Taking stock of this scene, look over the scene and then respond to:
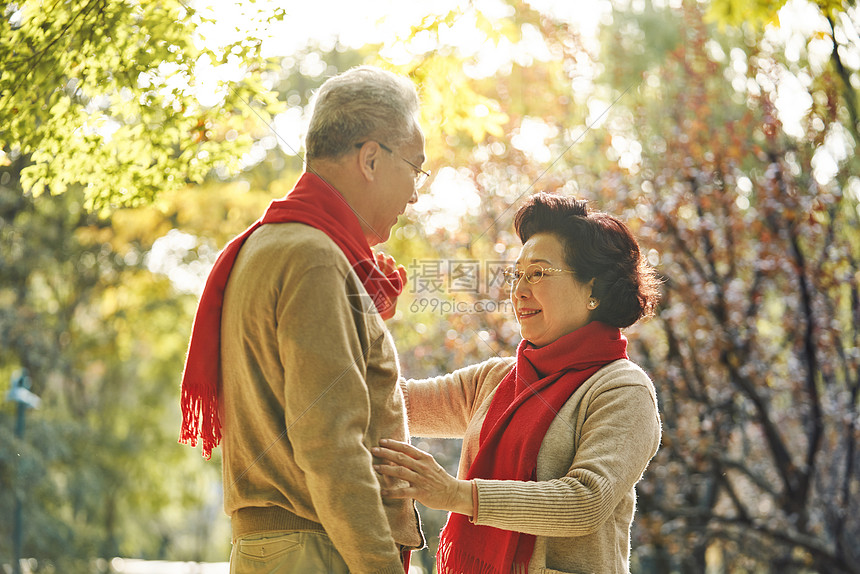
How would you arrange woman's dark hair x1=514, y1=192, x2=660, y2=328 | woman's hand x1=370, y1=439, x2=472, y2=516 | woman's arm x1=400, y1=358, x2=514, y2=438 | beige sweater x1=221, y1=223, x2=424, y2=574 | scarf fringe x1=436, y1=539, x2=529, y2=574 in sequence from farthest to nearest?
woman's arm x1=400, y1=358, x2=514, y2=438 → woman's dark hair x1=514, y1=192, x2=660, y2=328 → scarf fringe x1=436, y1=539, x2=529, y2=574 → woman's hand x1=370, y1=439, x2=472, y2=516 → beige sweater x1=221, y1=223, x2=424, y2=574

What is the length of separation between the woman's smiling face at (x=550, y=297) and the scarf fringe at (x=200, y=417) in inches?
37.0

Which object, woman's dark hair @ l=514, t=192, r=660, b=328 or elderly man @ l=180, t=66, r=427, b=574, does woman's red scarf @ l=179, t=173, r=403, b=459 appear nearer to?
elderly man @ l=180, t=66, r=427, b=574

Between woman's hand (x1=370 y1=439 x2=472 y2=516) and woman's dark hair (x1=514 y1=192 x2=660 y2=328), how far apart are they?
0.72 metres

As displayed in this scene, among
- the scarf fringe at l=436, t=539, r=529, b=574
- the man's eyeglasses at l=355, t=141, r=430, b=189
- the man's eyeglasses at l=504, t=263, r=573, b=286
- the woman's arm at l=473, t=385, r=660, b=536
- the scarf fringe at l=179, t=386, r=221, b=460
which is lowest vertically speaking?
the scarf fringe at l=436, t=539, r=529, b=574

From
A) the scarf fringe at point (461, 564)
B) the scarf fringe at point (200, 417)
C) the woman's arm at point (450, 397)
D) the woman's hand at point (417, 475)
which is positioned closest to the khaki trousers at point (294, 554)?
the woman's hand at point (417, 475)

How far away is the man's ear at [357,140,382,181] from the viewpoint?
186 cm

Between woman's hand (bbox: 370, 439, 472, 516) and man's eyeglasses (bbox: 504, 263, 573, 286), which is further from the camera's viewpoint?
man's eyeglasses (bbox: 504, 263, 573, 286)

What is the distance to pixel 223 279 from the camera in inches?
72.1

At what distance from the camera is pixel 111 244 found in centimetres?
994

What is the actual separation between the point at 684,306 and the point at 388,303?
4.43 meters

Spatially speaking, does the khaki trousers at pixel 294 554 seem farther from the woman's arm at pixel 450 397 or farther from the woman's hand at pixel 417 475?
the woman's arm at pixel 450 397

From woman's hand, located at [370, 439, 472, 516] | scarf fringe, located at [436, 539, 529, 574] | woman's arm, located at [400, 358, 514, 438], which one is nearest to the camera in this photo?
woman's hand, located at [370, 439, 472, 516]

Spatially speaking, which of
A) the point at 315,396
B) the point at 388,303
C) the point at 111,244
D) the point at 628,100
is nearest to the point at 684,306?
the point at 628,100

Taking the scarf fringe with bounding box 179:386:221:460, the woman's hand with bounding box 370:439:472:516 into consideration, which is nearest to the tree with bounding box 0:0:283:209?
the scarf fringe with bounding box 179:386:221:460
